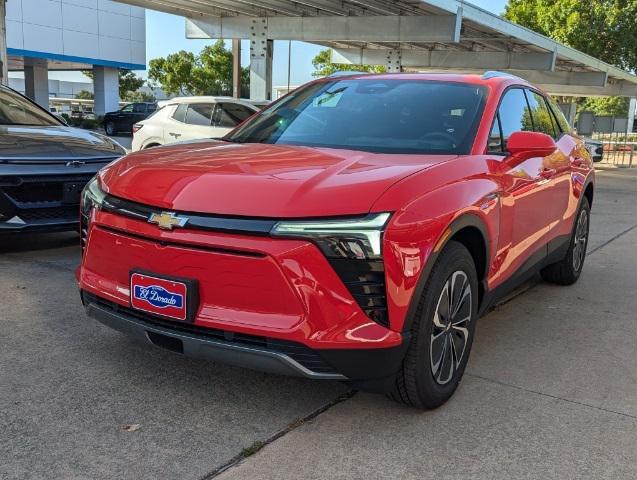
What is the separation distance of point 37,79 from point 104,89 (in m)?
3.88

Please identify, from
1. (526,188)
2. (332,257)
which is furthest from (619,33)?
(332,257)

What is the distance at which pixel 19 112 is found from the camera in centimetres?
679

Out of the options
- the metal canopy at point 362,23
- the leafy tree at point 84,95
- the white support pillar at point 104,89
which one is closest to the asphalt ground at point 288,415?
the metal canopy at point 362,23

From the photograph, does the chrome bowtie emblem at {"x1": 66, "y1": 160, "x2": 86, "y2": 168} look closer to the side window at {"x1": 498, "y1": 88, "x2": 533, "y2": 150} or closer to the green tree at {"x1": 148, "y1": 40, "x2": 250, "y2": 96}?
the side window at {"x1": 498, "y1": 88, "x2": 533, "y2": 150}

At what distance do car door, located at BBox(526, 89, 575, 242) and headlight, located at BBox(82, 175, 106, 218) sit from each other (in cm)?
288

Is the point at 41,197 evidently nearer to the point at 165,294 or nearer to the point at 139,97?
the point at 165,294

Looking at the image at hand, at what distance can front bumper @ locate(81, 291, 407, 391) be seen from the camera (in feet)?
8.79

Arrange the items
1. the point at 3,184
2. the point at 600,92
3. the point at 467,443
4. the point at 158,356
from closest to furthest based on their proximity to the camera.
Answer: the point at 467,443 < the point at 158,356 < the point at 3,184 < the point at 600,92

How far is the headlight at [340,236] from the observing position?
2.63 meters

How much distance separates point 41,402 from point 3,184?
2.73 m

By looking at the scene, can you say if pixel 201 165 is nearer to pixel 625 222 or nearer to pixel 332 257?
pixel 332 257

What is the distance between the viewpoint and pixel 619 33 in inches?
1132

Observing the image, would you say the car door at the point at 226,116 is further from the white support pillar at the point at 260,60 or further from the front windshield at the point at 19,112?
the white support pillar at the point at 260,60

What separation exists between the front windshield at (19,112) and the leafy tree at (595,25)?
26.3 m
